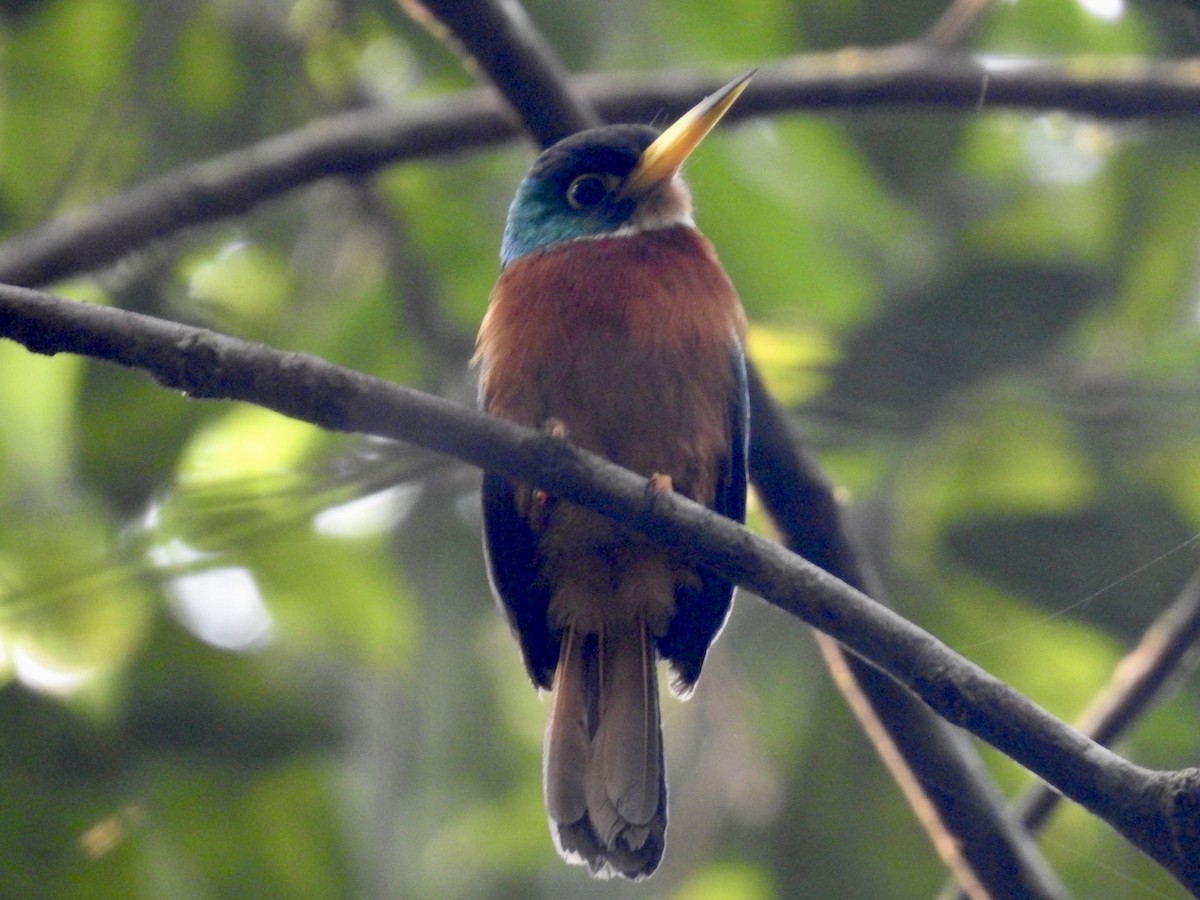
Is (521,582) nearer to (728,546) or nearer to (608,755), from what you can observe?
(608,755)

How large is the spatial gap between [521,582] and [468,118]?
0.94 m

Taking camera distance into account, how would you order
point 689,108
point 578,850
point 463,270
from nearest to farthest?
1. point 578,850
2. point 689,108
3. point 463,270

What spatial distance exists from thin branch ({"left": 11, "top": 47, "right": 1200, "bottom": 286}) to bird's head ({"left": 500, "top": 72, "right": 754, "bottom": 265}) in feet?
0.53

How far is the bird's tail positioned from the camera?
2182mm

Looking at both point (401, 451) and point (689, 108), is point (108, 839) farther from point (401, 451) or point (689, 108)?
point (689, 108)

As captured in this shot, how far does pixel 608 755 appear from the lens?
2.30 metres

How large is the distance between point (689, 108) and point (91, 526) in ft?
4.68

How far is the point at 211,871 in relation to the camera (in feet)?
9.35

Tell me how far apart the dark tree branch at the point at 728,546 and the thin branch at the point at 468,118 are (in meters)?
1.29

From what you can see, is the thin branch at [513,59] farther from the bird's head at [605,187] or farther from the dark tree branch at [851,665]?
the bird's head at [605,187]

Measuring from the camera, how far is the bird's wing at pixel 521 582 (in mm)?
2490

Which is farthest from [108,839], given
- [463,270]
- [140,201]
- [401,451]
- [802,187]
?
[802,187]

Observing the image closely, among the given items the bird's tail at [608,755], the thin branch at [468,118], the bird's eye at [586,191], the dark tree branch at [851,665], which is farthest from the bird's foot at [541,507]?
the thin branch at [468,118]

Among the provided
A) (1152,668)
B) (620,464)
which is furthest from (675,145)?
(1152,668)
